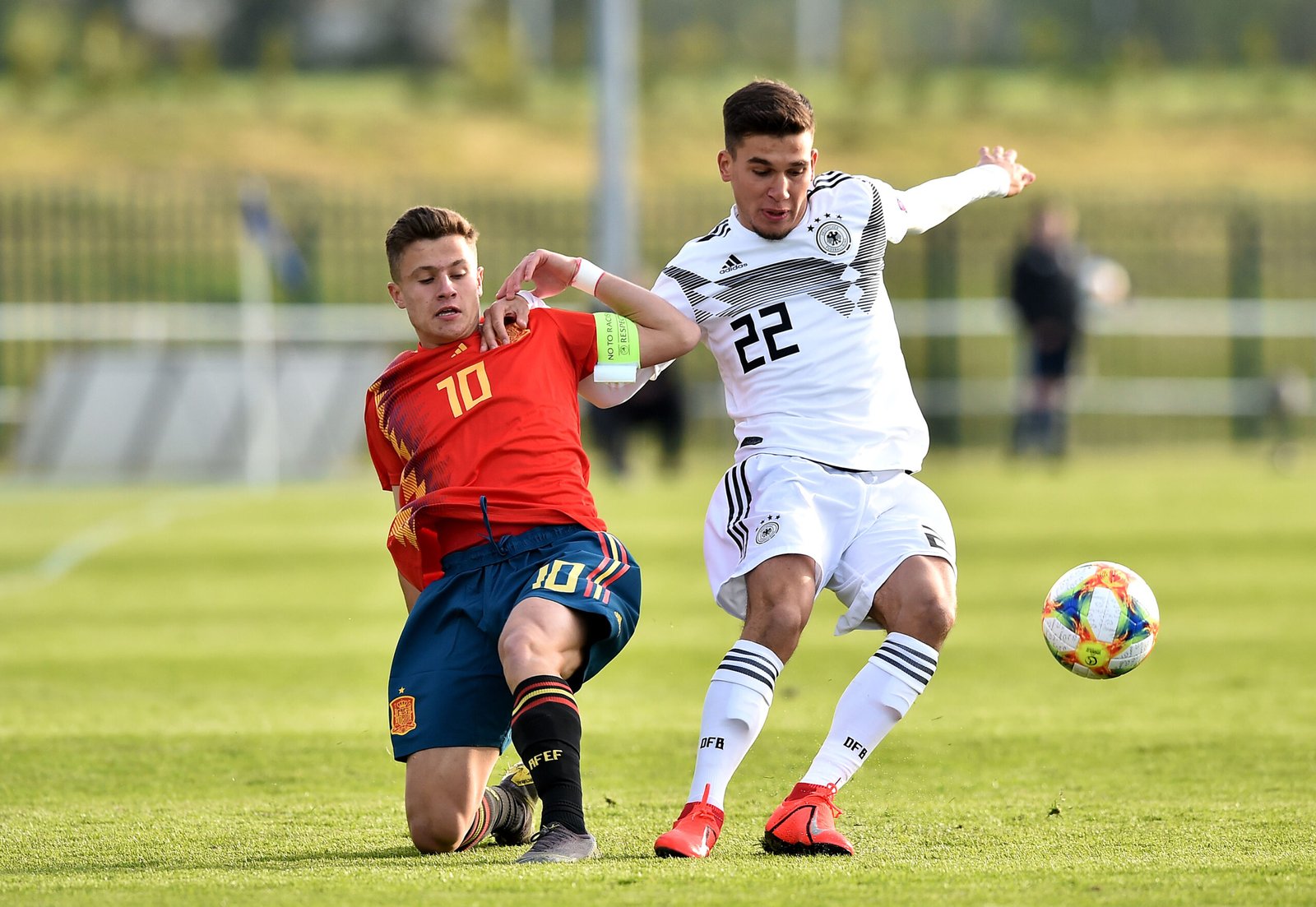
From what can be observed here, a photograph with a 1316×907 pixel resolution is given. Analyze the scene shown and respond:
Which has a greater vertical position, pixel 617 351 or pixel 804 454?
pixel 617 351

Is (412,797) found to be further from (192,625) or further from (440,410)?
(192,625)

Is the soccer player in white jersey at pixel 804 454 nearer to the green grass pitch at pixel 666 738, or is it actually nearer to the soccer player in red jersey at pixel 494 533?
the soccer player in red jersey at pixel 494 533

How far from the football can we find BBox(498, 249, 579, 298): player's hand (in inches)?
71.8

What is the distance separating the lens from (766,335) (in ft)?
18.8

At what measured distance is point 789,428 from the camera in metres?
5.67

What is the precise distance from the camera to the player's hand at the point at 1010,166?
6.35 m

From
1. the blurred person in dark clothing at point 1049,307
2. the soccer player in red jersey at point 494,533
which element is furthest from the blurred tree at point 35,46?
the soccer player in red jersey at point 494,533

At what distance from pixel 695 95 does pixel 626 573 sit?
125 ft

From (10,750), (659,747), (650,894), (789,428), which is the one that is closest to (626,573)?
(789,428)

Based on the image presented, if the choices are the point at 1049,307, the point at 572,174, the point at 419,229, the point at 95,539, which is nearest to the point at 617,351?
the point at 419,229

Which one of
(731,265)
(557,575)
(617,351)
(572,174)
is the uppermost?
(572,174)

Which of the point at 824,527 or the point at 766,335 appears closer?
the point at 824,527

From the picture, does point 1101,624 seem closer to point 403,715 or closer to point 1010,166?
point 1010,166

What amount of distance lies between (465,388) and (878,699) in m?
1.49
